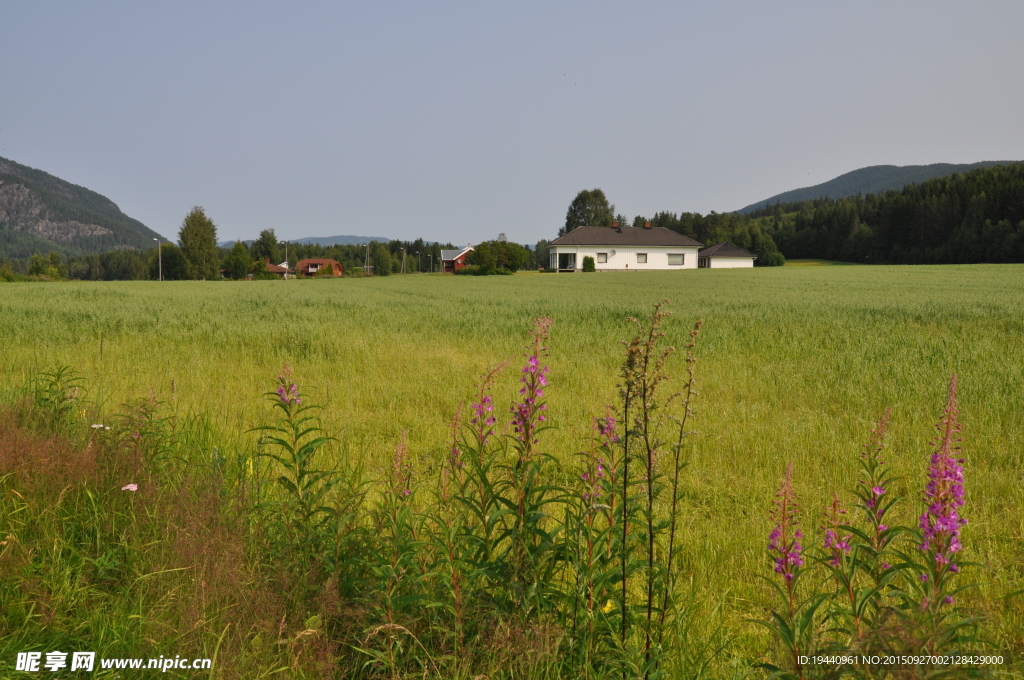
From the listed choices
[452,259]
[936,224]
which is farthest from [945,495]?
[452,259]

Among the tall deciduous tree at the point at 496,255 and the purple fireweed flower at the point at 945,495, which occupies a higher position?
the tall deciduous tree at the point at 496,255

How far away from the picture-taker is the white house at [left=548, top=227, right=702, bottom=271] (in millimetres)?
88312

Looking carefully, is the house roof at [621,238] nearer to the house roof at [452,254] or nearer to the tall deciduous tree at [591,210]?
the tall deciduous tree at [591,210]

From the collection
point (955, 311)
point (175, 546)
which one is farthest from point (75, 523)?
point (955, 311)

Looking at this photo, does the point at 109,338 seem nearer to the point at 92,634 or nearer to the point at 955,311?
the point at 92,634

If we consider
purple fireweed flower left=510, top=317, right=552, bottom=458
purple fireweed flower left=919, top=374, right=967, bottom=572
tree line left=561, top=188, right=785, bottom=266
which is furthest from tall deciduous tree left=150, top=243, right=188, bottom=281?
purple fireweed flower left=919, top=374, right=967, bottom=572

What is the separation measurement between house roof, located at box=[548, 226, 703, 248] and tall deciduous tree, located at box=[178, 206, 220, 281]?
65.9 m

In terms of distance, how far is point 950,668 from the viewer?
5.21 feet

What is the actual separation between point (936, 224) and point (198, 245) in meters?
119

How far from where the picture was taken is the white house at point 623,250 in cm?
8831

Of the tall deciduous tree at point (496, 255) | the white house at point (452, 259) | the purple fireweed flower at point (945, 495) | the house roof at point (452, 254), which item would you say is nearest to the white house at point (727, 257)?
the tall deciduous tree at point (496, 255)

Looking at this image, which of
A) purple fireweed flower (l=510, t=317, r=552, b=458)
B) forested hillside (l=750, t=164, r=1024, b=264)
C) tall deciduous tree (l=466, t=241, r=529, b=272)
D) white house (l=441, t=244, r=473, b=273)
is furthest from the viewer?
white house (l=441, t=244, r=473, b=273)

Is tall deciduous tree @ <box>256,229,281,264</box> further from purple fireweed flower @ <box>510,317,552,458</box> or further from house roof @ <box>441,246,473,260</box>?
purple fireweed flower @ <box>510,317,552,458</box>

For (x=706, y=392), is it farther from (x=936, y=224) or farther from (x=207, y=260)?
(x=207, y=260)
